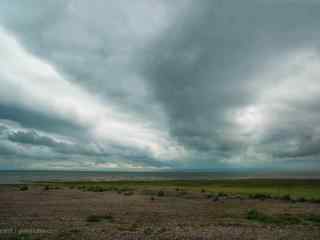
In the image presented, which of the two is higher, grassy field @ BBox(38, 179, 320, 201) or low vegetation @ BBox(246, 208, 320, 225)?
low vegetation @ BBox(246, 208, 320, 225)

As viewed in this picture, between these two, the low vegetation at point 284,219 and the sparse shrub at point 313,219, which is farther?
the sparse shrub at point 313,219

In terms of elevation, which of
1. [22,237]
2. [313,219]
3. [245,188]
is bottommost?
[245,188]

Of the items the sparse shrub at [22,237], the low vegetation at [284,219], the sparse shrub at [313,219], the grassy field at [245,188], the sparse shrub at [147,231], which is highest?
the sparse shrub at [22,237]

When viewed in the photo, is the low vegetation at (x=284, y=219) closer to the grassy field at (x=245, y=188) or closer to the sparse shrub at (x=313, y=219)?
the sparse shrub at (x=313, y=219)

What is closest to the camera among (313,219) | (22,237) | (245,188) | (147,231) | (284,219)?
(22,237)

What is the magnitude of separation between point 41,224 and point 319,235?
1875cm

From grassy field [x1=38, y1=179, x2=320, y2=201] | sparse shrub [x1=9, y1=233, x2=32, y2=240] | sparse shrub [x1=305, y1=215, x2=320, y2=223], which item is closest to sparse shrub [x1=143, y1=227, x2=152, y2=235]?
sparse shrub [x1=9, y1=233, x2=32, y2=240]

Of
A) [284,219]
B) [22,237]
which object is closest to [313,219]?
[284,219]

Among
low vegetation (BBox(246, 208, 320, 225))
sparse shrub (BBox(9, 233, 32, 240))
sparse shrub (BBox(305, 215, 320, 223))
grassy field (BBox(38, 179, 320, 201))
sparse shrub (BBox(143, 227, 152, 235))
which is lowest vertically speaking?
grassy field (BBox(38, 179, 320, 201))

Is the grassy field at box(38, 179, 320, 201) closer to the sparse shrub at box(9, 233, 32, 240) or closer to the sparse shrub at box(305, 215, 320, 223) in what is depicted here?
the sparse shrub at box(305, 215, 320, 223)

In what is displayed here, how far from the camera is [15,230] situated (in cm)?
1584

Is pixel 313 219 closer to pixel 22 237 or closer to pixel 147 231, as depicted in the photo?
pixel 147 231

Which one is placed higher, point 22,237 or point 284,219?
point 22,237

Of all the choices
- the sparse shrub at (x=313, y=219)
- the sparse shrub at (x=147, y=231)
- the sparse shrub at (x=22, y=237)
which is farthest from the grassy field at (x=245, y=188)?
the sparse shrub at (x=22, y=237)
